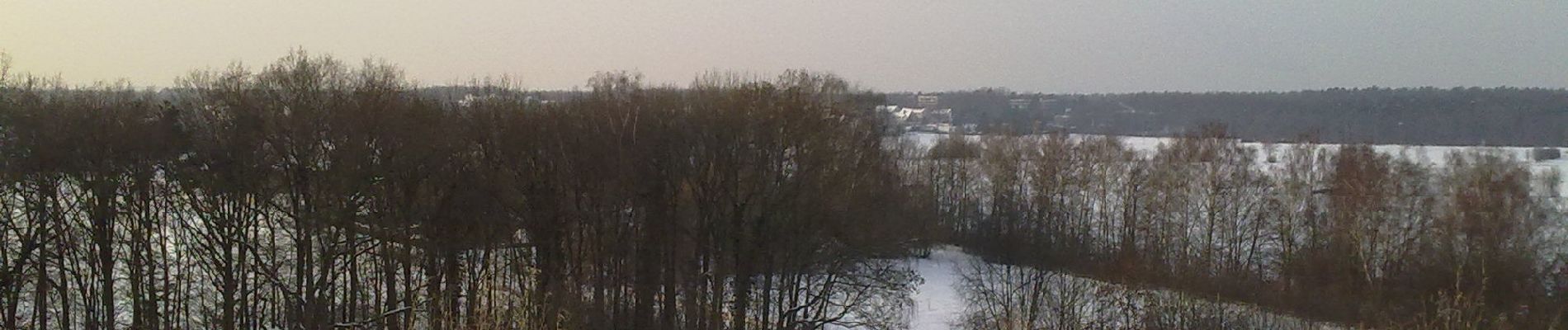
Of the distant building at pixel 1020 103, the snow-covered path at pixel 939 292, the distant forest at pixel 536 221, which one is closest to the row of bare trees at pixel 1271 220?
the distant forest at pixel 536 221

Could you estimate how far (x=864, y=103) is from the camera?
22766 mm

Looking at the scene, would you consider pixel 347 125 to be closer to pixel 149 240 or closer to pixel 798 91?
pixel 149 240

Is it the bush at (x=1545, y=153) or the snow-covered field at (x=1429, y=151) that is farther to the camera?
the bush at (x=1545, y=153)

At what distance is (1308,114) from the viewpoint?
50.5 metres

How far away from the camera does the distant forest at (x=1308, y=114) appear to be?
39.3 metres

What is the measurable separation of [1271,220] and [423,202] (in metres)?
27.2

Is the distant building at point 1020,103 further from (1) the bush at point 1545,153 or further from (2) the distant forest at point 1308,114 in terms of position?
(1) the bush at point 1545,153

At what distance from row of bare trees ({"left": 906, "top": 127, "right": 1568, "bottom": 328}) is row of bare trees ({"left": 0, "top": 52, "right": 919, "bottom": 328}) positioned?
6519 millimetres

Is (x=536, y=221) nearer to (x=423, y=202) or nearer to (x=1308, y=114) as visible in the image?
(x=423, y=202)

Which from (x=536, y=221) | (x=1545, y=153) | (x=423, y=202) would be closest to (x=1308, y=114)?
(x=1545, y=153)

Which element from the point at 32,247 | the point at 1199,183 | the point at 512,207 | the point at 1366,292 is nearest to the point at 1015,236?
the point at 1199,183

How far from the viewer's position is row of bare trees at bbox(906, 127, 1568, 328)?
23234 millimetres

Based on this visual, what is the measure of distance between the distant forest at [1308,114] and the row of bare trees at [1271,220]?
142 inches

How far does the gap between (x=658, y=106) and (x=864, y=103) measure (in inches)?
243
